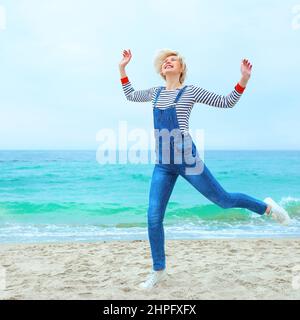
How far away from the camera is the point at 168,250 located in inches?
247

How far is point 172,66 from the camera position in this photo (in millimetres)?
3842

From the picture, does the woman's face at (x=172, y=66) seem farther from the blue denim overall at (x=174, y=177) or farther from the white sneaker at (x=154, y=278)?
the white sneaker at (x=154, y=278)

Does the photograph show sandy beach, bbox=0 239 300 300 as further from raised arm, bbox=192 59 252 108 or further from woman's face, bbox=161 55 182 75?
woman's face, bbox=161 55 182 75

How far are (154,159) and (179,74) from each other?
81 cm

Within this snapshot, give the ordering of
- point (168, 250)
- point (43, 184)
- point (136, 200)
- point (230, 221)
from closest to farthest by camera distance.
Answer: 1. point (168, 250)
2. point (230, 221)
3. point (136, 200)
4. point (43, 184)

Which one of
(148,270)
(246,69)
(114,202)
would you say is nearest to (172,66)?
(246,69)

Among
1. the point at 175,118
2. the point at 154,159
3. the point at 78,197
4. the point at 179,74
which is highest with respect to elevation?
the point at 179,74

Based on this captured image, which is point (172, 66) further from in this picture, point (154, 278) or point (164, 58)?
point (154, 278)

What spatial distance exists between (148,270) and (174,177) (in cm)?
163

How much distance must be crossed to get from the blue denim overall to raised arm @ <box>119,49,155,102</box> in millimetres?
184

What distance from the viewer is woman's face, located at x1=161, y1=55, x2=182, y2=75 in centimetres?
384
